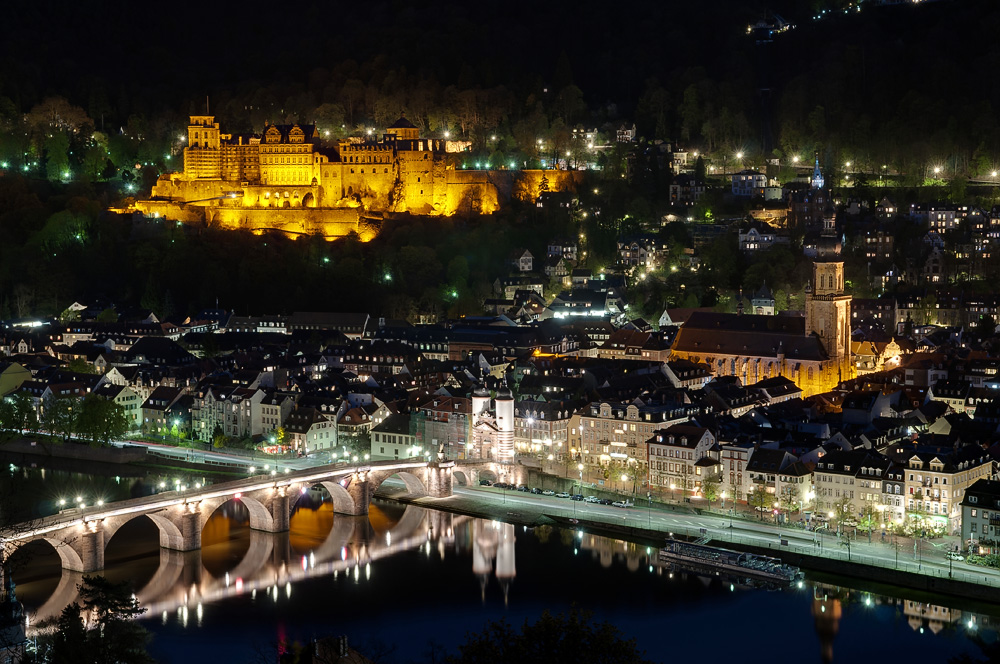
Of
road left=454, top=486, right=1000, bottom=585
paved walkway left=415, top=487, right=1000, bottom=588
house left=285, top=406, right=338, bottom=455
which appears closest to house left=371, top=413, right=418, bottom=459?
house left=285, top=406, right=338, bottom=455

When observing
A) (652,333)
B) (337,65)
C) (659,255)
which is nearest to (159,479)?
(652,333)

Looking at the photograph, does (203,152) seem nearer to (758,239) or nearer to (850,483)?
(758,239)

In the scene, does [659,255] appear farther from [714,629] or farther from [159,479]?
[714,629]

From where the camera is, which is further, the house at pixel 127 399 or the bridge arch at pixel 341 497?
the house at pixel 127 399

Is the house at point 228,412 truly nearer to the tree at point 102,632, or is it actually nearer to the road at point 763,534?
the road at point 763,534

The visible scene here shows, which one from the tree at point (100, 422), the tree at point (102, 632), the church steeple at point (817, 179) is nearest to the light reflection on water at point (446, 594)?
the tree at point (102, 632)

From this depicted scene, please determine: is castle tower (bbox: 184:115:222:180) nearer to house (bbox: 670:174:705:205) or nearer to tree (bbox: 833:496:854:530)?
house (bbox: 670:174:705:205)
